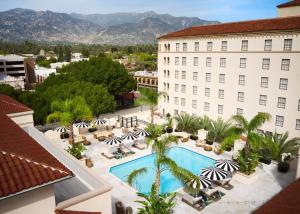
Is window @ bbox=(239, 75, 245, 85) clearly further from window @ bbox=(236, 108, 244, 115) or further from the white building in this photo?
window @ bbox=(236, 108, 244, 115)

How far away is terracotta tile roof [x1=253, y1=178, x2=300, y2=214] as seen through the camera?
31.6 ft

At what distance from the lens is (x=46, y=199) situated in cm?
1001

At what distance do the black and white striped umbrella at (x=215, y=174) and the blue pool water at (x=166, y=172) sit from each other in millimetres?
3443

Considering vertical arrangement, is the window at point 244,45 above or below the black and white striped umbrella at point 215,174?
above

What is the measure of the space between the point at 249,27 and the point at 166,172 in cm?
2220

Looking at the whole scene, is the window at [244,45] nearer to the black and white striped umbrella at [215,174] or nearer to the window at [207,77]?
the window at [207,77]

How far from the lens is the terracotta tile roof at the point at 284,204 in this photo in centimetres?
962

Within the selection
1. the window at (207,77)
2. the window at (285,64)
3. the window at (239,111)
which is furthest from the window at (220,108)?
the window at (285,64)

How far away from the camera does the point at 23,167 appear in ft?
30.8

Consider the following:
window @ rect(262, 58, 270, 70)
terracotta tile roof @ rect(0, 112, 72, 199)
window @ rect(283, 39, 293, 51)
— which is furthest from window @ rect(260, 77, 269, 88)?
terracotta tile roof @ rect(0, 112, 72, 199)

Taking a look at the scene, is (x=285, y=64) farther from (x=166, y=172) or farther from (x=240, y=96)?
(x=166, y=172)

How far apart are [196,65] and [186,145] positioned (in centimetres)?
1414

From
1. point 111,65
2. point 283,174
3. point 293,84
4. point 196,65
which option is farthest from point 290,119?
point 111,65

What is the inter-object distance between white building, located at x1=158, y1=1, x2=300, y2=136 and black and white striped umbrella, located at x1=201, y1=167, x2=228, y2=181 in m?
15.2
